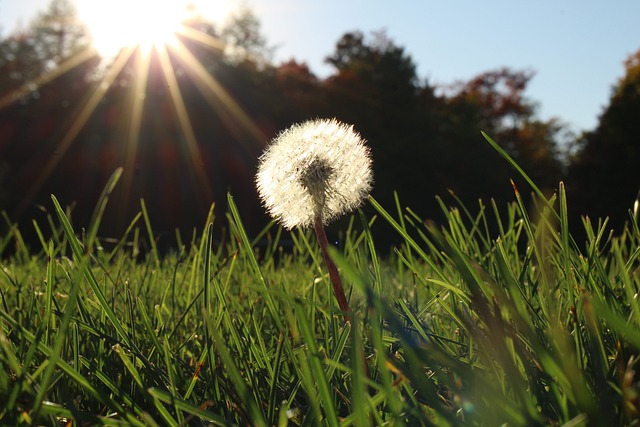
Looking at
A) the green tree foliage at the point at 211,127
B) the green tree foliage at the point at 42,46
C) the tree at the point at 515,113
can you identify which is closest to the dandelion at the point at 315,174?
the green tree foliage at the point at 211,127

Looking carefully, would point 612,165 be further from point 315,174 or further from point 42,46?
point 42,46

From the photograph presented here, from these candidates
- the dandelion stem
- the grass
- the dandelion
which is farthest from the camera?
the dandelion

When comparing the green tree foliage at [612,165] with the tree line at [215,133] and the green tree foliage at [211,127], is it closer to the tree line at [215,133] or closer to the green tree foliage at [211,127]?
the tree line at [215,133]

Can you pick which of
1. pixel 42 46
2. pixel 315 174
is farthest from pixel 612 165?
pixel 42 46

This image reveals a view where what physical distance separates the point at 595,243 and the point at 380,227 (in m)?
13.4

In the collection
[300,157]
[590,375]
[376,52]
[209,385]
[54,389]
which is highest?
[376,52]

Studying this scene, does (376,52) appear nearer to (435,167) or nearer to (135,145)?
(435,167)

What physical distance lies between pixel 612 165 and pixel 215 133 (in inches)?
496

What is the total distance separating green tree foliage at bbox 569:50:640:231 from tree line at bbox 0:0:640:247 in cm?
5

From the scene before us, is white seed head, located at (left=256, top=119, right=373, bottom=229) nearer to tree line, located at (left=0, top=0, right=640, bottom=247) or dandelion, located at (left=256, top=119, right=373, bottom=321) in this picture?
dandelion, located at (left=256, top=119, right=373, bottom=321)

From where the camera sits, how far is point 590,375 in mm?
850

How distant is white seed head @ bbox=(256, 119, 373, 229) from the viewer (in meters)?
1.08

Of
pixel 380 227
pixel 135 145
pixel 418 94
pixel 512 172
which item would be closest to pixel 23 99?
pixel 135 145

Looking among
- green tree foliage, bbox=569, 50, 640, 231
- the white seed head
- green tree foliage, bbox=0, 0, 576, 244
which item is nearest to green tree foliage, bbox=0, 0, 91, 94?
green tree foliage, bbox=0, 0, 576, 244
